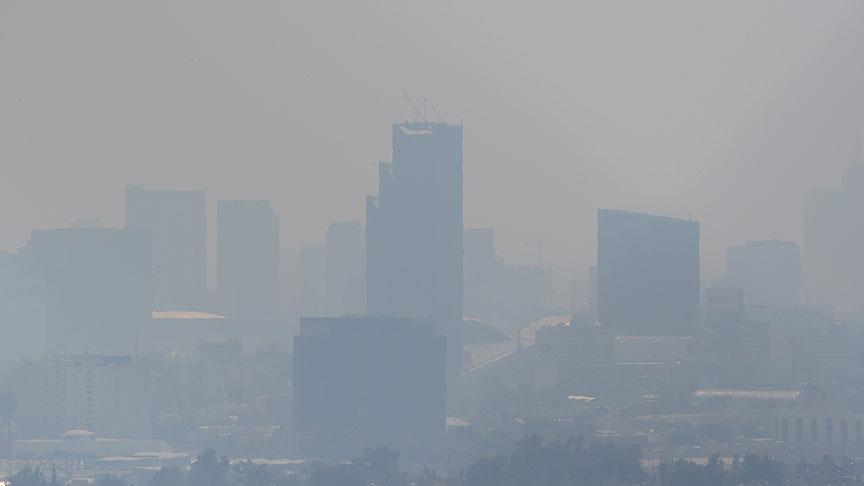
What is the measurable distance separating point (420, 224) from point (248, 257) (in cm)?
2271

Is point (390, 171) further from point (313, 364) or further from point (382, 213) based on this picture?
point (313, 364)

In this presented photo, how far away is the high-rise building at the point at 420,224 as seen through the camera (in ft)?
317

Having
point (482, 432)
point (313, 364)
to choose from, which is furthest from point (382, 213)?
point (482, 432)

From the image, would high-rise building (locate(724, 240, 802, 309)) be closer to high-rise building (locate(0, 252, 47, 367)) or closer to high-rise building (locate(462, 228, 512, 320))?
high-rise building (locate(462, 228, 512, 320))

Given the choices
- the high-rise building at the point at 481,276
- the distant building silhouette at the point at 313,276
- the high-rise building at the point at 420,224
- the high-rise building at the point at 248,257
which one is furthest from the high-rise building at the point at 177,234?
the high-rise building at the point at 420,224

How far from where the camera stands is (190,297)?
4751 inches

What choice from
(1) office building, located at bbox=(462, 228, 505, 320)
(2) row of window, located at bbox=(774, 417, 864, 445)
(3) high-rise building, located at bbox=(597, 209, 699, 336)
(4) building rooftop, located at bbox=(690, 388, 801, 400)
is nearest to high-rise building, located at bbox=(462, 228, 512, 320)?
(1) office building, located at bbox=(462, 228, 505, 320)

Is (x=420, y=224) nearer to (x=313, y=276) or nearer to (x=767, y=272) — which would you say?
(x=767, y=272)

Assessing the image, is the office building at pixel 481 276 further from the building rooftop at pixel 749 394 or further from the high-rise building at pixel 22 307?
the building rooftop at pixel 749 394

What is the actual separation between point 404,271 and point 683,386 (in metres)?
13.4

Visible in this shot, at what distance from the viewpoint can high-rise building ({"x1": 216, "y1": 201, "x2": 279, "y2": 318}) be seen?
119m

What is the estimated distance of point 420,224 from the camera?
9756 centimetres

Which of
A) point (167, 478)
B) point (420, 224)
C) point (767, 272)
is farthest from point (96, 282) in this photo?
point (167, 478)

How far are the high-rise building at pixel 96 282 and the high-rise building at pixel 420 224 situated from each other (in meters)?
7.79
